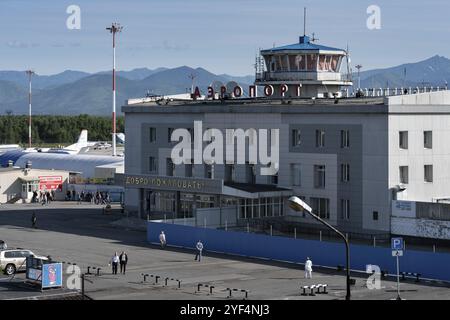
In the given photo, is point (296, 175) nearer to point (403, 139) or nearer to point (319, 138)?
point (319, 138)

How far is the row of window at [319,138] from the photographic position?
66.1 m

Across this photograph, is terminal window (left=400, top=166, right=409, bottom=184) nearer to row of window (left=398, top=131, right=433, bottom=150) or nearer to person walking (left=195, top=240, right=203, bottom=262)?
row of window (left=398, top=131, right=433, bottom=150)

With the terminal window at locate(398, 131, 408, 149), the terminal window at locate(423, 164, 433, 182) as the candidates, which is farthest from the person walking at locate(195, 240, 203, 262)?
the terminal window at locate(423, 164, 433, 182)

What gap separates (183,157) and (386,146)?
2136 centimetres

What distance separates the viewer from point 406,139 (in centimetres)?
6450

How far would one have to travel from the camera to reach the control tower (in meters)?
79.1

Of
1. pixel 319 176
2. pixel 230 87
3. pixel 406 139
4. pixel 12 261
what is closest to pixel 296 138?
pixel 319 176

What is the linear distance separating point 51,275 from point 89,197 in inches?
2359

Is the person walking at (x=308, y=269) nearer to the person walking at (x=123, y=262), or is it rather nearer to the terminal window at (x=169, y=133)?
the person walking at (x=123, y=262)

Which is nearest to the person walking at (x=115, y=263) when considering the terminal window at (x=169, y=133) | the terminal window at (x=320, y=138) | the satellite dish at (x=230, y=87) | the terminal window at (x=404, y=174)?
the terminal window at (x=320, y=138)

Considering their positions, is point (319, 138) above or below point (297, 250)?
above

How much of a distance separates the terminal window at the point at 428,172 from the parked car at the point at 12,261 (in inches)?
1141
